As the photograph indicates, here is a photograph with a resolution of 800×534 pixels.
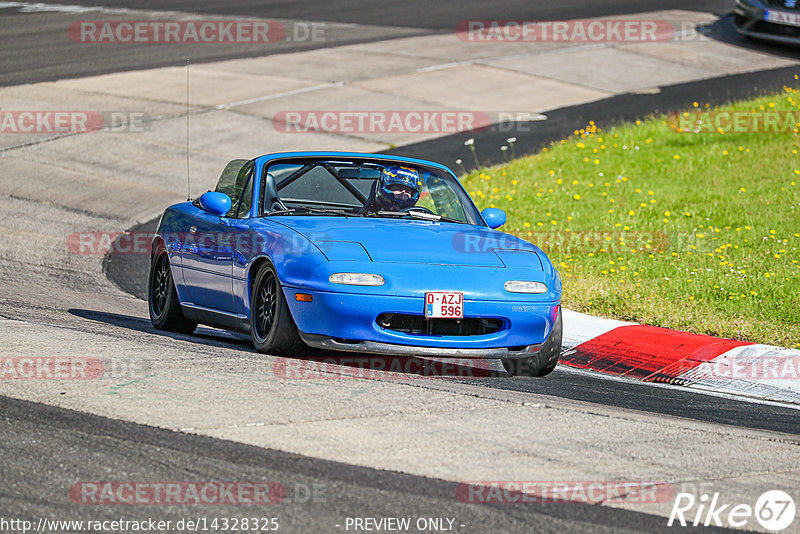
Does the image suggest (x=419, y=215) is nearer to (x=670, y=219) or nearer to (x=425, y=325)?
(x=425, y=325)

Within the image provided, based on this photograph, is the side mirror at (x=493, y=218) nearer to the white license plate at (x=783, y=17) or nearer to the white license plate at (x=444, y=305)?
the white license plate at (x=444, y=305)

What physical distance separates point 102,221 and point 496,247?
24.8 ft

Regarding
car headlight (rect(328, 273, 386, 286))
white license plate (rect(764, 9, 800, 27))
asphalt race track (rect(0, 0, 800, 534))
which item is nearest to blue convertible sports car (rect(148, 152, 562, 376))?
car headlight (rect(328, 273, 386, 286))

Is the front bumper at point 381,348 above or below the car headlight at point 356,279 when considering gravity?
below

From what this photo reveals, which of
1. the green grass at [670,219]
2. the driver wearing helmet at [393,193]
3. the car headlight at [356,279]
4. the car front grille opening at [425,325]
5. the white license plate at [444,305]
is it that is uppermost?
the driver wearing helmet at [393,193]

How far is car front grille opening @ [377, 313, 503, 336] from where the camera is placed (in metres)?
7.02

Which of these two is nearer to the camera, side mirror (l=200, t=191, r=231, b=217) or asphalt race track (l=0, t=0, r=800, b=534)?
asphalt race track (l=0, t=0, r=800, b=534)

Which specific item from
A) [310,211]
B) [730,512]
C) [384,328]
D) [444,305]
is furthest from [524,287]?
[730,512]

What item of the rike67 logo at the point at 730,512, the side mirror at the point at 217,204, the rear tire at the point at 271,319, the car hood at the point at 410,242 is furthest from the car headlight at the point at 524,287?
the rike67 logo at the point at 730,512

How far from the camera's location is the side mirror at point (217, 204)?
823 cm

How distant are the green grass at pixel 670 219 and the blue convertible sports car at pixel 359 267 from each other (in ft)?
8.38

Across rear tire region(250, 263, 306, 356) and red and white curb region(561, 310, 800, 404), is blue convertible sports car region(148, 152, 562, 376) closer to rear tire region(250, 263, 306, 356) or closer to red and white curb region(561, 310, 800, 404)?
rear tire region(250, 263, 306, 356)

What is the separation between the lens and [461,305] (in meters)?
7.04

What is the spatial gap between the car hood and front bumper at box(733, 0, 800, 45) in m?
18.0
